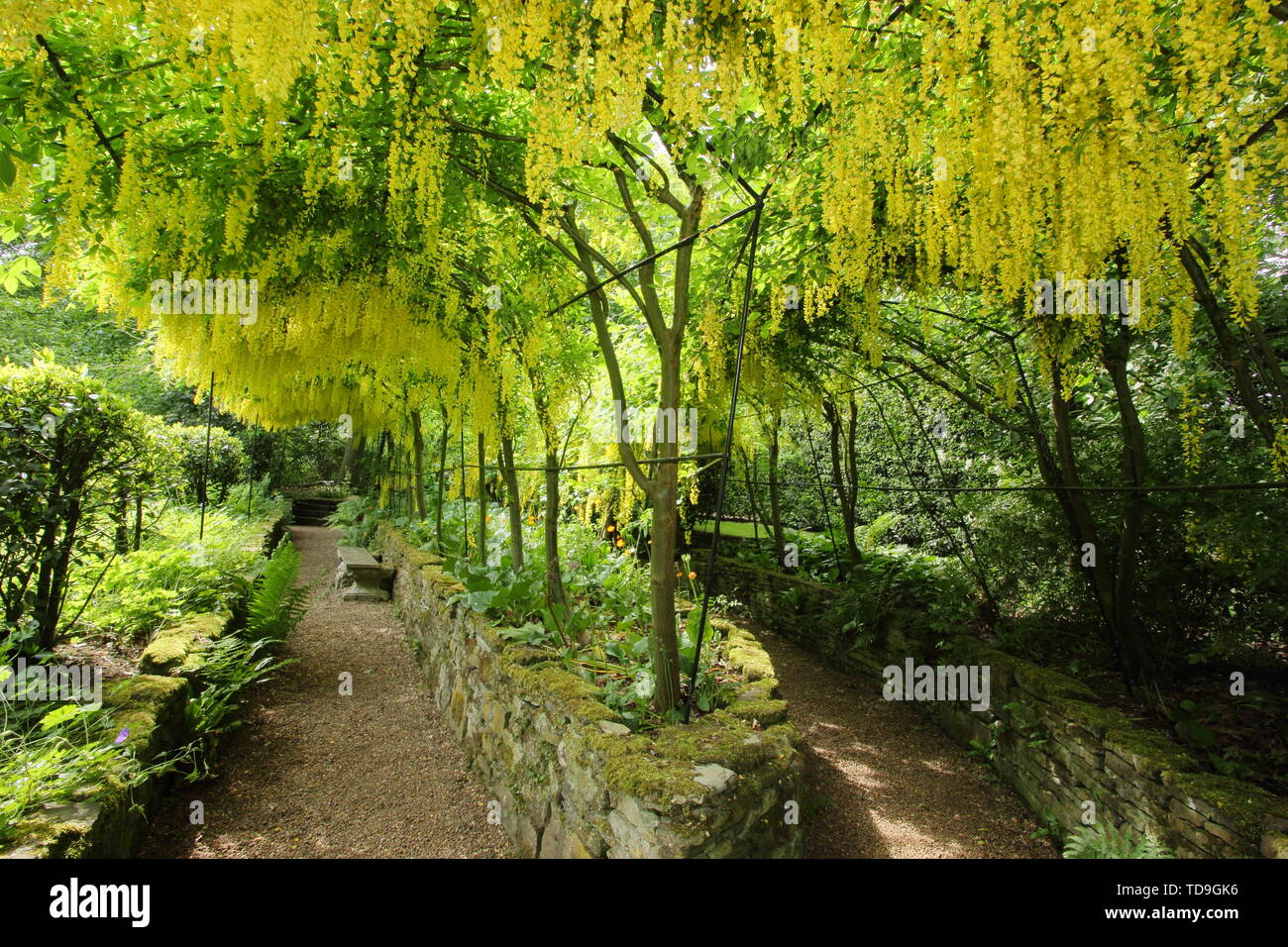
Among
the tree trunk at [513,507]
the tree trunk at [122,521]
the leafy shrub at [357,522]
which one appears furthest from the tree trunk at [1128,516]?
the leafy shrub at [357,522]

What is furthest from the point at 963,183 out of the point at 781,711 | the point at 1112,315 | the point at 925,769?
the point at 925,769

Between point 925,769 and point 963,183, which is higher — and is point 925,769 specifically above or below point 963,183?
below

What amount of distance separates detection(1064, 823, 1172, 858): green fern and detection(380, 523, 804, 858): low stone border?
1.13 metres

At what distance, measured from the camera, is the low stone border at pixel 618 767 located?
189 centimetres

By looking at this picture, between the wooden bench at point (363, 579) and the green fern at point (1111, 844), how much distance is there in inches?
269

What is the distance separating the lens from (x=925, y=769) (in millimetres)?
3699

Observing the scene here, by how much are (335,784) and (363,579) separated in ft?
14.6

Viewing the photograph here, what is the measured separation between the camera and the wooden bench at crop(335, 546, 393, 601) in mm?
7234

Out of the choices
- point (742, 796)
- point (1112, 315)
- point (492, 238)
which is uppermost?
point (492, 238)

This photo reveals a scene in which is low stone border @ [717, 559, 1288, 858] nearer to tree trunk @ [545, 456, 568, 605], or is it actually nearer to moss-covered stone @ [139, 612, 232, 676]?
tree trunk @ [545, 456, 568, 605]

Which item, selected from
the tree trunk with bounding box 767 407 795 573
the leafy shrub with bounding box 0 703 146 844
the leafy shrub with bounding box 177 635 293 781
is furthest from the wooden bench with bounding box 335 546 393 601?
the leafy shrub with bounding box 0 703 146 844

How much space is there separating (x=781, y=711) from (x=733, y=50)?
2.42 meters

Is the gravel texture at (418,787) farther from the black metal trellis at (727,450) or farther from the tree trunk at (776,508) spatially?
the tree trunk at (776,508)
